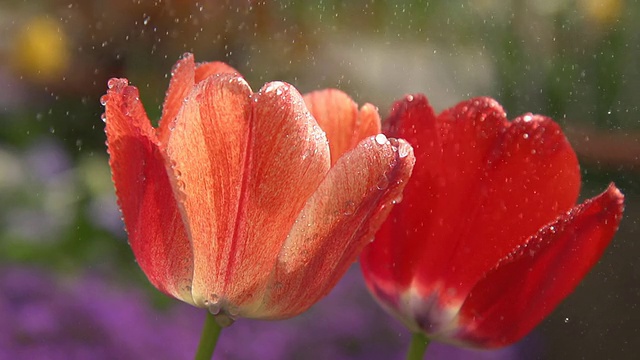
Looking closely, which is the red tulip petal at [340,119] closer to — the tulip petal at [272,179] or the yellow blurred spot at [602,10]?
the tulip petal at [272,179]

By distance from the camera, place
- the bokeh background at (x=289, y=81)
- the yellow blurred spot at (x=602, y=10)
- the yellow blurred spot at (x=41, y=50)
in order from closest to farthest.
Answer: the bokeh background at (x=289, y=81)
the yellow blurred spot at (x=602, y=10)
the yellow blurred spot at (x=41, y=50)

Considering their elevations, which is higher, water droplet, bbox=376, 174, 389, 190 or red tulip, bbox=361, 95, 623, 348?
water droplet, bbox=376, 174, 389, 190

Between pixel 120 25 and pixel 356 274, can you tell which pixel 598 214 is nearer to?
pixel 356 274

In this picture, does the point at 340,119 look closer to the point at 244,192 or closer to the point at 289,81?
the point at 244,192

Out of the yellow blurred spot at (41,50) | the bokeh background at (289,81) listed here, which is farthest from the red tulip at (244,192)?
the yellow blurred spot at (41,50)

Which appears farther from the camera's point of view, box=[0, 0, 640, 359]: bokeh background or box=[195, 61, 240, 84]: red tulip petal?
box=[0, 0, 640, 359]: bokeh background

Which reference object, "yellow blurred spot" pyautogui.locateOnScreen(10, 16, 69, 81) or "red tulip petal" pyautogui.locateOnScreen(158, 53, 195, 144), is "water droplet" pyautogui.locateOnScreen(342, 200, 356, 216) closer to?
"red tulip petal" pyautogui.locateOnScreen(158, 53, 195, 144)

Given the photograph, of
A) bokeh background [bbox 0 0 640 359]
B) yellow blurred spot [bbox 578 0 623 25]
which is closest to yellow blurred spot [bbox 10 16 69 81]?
bokeh background [bbox 0 0 640 359]

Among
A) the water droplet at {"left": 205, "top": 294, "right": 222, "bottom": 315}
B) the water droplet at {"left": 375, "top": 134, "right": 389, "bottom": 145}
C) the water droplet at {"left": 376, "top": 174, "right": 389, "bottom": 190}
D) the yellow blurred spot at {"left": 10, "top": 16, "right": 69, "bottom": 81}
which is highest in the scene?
the water droplet at {"left": 375, "top": 134, "right": 389, "bottom": 145}

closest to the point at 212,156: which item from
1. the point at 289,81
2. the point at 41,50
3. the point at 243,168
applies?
the point at 243,168
